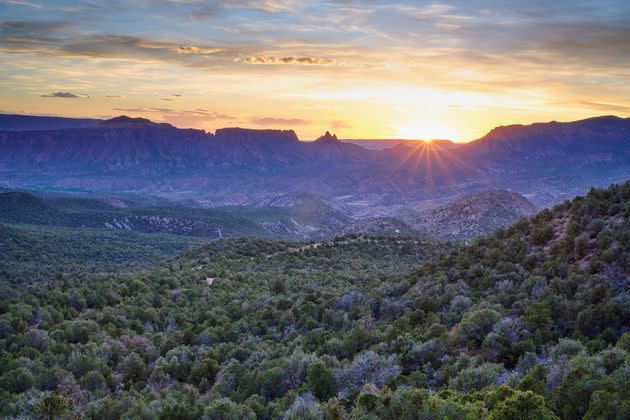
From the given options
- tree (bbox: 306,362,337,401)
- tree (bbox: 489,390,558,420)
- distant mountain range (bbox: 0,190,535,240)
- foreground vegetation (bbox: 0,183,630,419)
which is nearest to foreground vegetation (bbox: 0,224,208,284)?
distant mountain range (bbox: 0,190,535,240)

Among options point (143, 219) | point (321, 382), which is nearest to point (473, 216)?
point (143, 219)

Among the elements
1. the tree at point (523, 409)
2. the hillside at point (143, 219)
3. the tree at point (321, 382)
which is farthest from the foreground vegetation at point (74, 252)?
the tree at point (523, 409)

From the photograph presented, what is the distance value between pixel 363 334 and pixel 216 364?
25.4 feet

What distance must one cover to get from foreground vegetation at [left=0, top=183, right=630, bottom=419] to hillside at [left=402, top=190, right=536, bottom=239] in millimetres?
77021

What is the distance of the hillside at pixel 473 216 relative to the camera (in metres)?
120

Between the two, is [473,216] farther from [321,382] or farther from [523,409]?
[523,409]

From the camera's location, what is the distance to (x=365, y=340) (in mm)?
28766

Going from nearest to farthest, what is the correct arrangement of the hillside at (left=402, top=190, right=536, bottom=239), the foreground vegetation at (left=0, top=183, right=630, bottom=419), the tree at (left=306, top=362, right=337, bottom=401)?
the foreground vegetation at (left=0, top=183, right=630, bottom=419), the tree at (left=306, top=362, right=337, bottom=401), the hillside at (left=402, top=190, right=536, bottom=239)

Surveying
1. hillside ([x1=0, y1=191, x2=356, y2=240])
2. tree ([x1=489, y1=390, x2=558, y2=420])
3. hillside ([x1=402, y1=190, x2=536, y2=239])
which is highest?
tree ([x1=489, y1=390, x2=558, y2=420])

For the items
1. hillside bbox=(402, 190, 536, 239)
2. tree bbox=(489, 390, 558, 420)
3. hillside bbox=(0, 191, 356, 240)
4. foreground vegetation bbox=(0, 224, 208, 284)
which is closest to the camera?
tree bbox=(489, 390, 558, 420)

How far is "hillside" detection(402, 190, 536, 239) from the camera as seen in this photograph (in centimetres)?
11956

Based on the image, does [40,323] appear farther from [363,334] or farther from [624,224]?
[624,224]

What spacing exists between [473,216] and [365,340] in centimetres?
10233

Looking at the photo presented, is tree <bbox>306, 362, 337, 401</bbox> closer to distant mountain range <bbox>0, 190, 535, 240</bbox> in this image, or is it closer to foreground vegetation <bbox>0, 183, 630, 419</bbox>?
foreground vegetation <bbox>0, 183, 630, 419</bbox>
